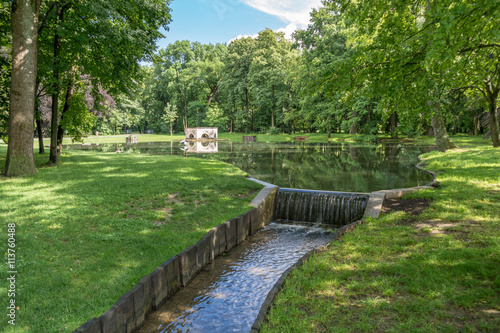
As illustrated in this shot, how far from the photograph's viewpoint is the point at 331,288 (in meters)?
4.59

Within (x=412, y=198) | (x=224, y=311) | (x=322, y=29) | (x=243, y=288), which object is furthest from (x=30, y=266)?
(x=322, y=29)

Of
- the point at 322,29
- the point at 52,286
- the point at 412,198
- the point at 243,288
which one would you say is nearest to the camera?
the point at 52,286

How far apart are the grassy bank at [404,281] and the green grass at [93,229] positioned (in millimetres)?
2670

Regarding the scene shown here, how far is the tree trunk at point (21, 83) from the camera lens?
9663mm

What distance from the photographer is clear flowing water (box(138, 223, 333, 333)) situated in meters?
4.68

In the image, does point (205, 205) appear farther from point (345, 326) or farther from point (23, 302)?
point (345, 326)

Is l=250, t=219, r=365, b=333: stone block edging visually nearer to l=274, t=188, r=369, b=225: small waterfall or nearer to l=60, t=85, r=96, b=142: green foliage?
l=274, t=188, r=369, b=225: small waterfall

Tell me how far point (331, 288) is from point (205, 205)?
5.06 meters

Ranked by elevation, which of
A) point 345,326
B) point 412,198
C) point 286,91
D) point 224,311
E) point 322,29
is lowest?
point 224,311

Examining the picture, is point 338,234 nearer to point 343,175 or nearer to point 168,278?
point 168,278

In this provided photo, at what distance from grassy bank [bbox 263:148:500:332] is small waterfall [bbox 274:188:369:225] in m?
2.08

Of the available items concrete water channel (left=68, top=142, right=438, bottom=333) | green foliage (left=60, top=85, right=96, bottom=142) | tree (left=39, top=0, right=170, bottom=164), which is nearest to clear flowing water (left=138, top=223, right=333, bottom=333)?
concrete water channel (left=68, top=142, right=438, bottom=333)

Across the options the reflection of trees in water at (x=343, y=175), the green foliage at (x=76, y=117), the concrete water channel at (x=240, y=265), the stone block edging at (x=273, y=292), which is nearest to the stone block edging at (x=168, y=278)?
the concrete water channel at (x=240, y=265)

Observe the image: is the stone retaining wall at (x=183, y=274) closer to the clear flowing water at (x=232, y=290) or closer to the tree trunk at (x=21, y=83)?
the clear flowing water at (x=232, y=290)
